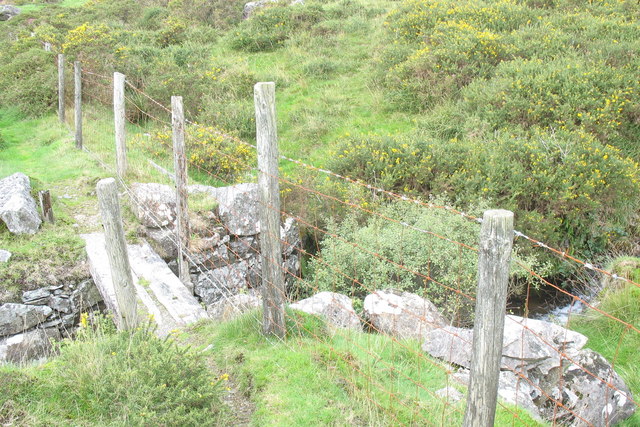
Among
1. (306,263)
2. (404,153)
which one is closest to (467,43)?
(404,153)

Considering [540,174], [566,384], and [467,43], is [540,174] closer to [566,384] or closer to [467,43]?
[566,384]

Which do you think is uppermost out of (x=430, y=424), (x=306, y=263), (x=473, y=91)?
(x=473, y=91)

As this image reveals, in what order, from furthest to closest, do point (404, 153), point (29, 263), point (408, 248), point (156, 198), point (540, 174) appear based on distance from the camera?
1. point (404, 153)
2. point (540, 174)
3. point (156, 198)
4. point (408, 248)
5. point (29, 263)

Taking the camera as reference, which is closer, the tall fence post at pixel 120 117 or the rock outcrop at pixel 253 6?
the tall fence post at pixel 120 117

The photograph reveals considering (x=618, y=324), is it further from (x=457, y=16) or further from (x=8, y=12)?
(x=8, y=12)

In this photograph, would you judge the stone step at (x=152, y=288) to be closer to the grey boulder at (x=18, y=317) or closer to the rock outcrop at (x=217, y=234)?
the rock outcrop at (x=217, y=234)

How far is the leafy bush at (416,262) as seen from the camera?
7.35m

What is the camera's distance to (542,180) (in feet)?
30.0

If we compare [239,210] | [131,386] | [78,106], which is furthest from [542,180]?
[78,106]

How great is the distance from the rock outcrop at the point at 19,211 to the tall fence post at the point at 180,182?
223cm

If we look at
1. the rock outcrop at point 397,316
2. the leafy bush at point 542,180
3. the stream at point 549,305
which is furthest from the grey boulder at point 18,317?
the stream at point 549,305

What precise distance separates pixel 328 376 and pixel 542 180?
6.34 metres

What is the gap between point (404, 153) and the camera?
1026 cm

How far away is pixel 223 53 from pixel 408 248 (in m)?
12.2
